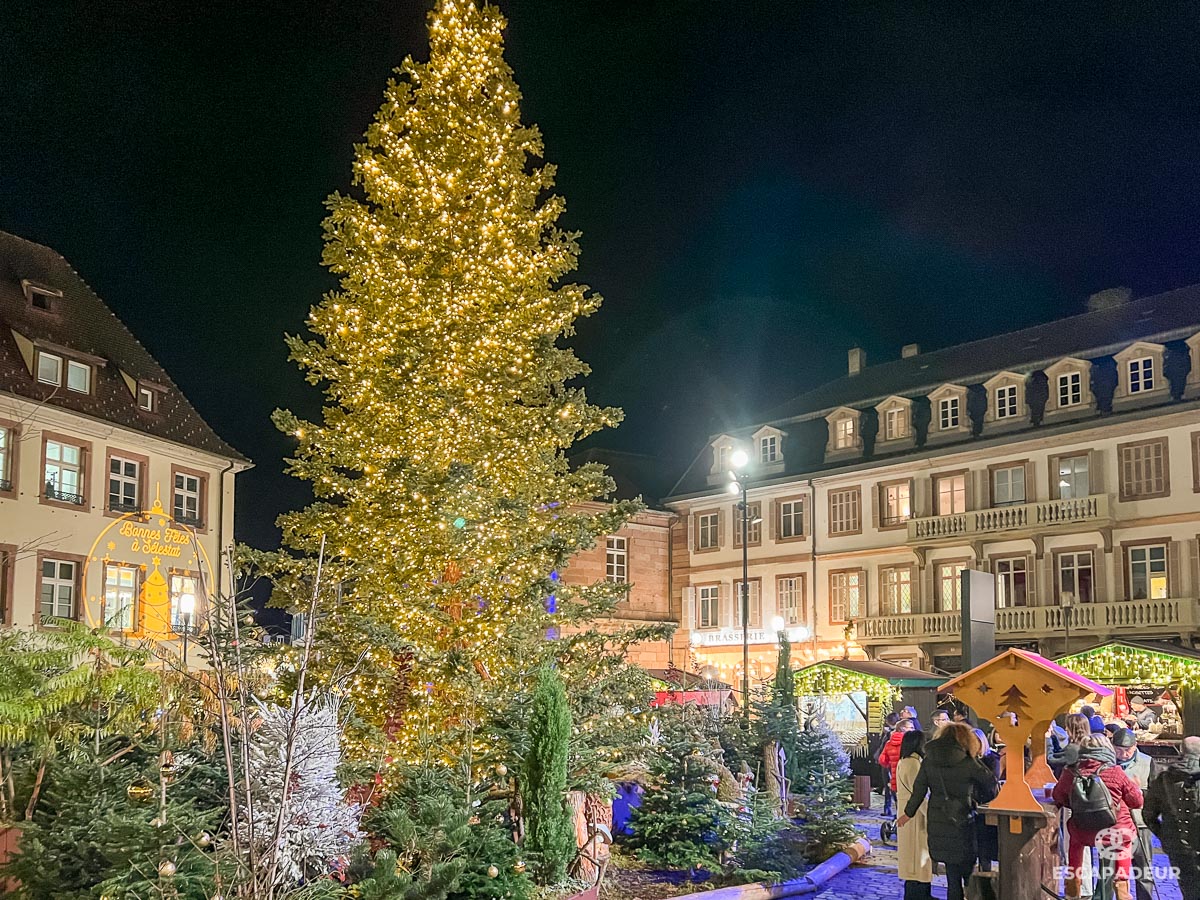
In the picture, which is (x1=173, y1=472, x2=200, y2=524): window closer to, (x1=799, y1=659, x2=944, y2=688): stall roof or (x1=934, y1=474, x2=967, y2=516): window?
(x1=799, y1=659, x2=944, y2=688): stall roof

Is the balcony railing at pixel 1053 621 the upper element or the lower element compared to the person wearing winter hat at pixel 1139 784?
upper

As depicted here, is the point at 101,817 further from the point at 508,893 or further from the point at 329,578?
the point at 329,578

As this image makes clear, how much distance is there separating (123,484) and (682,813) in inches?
944

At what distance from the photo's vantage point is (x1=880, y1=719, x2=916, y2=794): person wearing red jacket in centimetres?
1753

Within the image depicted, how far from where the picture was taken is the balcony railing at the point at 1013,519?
33500mm

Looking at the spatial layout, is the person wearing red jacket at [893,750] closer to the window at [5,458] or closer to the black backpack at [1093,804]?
the black backpack at [1093,804]

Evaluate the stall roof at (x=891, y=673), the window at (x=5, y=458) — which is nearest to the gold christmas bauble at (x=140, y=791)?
the stall roof at (x=891, y=673)

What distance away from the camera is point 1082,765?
1026 centimetres

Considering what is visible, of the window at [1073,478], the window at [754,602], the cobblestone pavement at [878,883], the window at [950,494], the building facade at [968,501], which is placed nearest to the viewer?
the cobblestone pavement at [878,883]

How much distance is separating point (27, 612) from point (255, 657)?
60.2 ft

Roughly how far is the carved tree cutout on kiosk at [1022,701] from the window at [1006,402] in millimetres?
28097

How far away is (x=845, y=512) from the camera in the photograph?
4078 centimetres

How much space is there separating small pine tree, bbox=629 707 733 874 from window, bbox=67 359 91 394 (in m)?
23.1

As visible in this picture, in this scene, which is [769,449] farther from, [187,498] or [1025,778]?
[1025,778]
